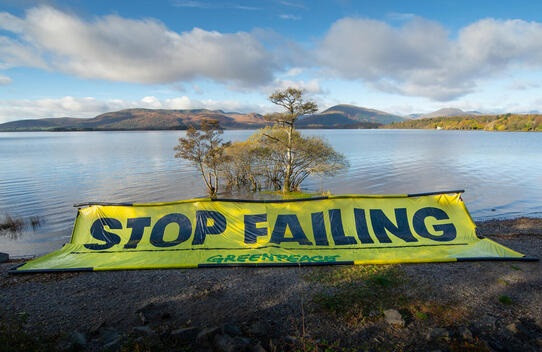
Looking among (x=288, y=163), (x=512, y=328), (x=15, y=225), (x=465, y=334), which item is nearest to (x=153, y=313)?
(x=465, y=334)

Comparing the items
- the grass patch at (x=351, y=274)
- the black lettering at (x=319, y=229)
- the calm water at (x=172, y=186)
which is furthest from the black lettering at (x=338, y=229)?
the calm water at (x=172, y=186)

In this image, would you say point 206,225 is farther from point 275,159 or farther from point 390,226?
point 275,159

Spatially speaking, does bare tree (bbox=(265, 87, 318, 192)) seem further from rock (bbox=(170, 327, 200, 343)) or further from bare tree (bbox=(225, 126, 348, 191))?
rock (bbox=(170, 327, 200, 343))

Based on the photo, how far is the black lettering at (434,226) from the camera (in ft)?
42.1

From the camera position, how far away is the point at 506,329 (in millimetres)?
7184

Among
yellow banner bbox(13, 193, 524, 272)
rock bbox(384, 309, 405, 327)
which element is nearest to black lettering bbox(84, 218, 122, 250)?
yellow banner bbox(13, 193, 524, 272)

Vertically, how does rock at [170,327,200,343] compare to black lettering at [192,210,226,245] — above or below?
below

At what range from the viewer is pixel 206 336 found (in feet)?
21.8

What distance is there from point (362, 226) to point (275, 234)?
407 cm

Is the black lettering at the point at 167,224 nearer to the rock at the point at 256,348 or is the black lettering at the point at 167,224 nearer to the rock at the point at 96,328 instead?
the rock at the point at 96,328

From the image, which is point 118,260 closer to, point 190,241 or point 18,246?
point 190,241

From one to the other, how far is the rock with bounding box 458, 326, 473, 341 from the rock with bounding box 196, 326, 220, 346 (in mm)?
5893

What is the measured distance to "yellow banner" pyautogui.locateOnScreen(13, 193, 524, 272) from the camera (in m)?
11.6

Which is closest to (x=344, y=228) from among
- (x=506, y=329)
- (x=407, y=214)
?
(x=407, y=214)
